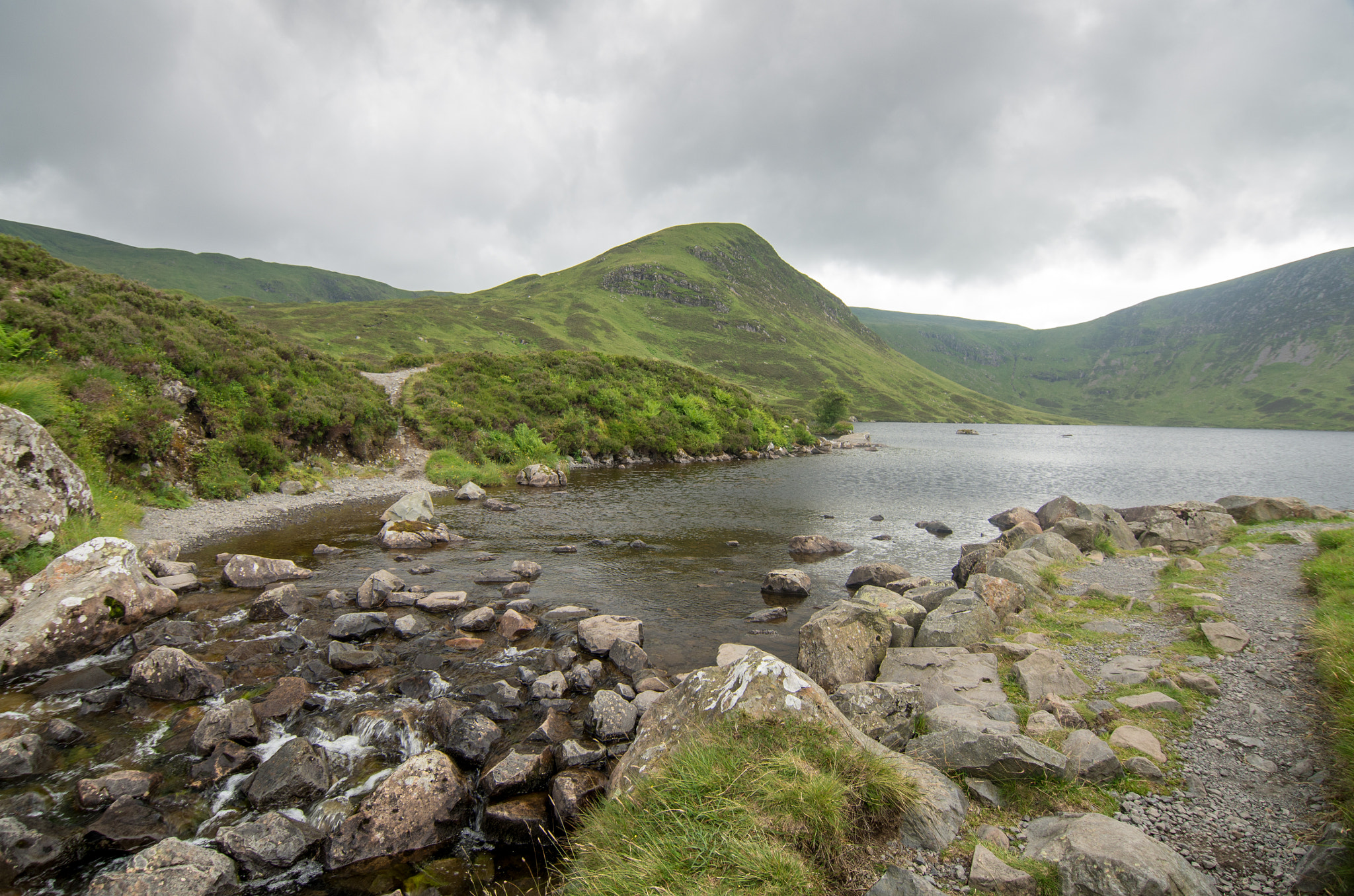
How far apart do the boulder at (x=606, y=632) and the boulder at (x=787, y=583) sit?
638 centimetres

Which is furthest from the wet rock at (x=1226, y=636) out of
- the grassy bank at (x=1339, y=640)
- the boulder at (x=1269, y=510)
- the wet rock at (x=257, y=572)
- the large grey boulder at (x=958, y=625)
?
the wet rock at (x=257, y=572)

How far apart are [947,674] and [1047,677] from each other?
1712mm

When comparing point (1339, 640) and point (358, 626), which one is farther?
point (358, 626)

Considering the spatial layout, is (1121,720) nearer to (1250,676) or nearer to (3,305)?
(1250,676)

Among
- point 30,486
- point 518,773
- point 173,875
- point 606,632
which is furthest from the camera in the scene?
point 30,486

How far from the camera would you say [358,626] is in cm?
1334

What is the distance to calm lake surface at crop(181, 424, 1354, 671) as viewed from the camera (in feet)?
56.4

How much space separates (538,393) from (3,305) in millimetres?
34521

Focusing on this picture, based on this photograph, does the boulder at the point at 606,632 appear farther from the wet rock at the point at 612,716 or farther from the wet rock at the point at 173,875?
the wet rock at the point at 173,875

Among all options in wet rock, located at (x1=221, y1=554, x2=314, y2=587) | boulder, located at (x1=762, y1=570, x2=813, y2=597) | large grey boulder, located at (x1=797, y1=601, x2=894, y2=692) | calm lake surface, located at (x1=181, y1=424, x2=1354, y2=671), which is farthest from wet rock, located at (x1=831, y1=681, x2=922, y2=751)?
wet rock, located at (x1=221, y1=554, x2=314, y2=587)

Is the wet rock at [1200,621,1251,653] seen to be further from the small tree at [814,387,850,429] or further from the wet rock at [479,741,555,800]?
the small tree at [814,387,850,429]

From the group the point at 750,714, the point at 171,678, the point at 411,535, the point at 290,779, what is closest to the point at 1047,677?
the point at 750,714

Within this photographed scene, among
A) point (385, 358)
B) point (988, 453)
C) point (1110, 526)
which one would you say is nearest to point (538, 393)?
point (1110, 526)

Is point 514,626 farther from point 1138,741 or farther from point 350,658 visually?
point 1138,741
